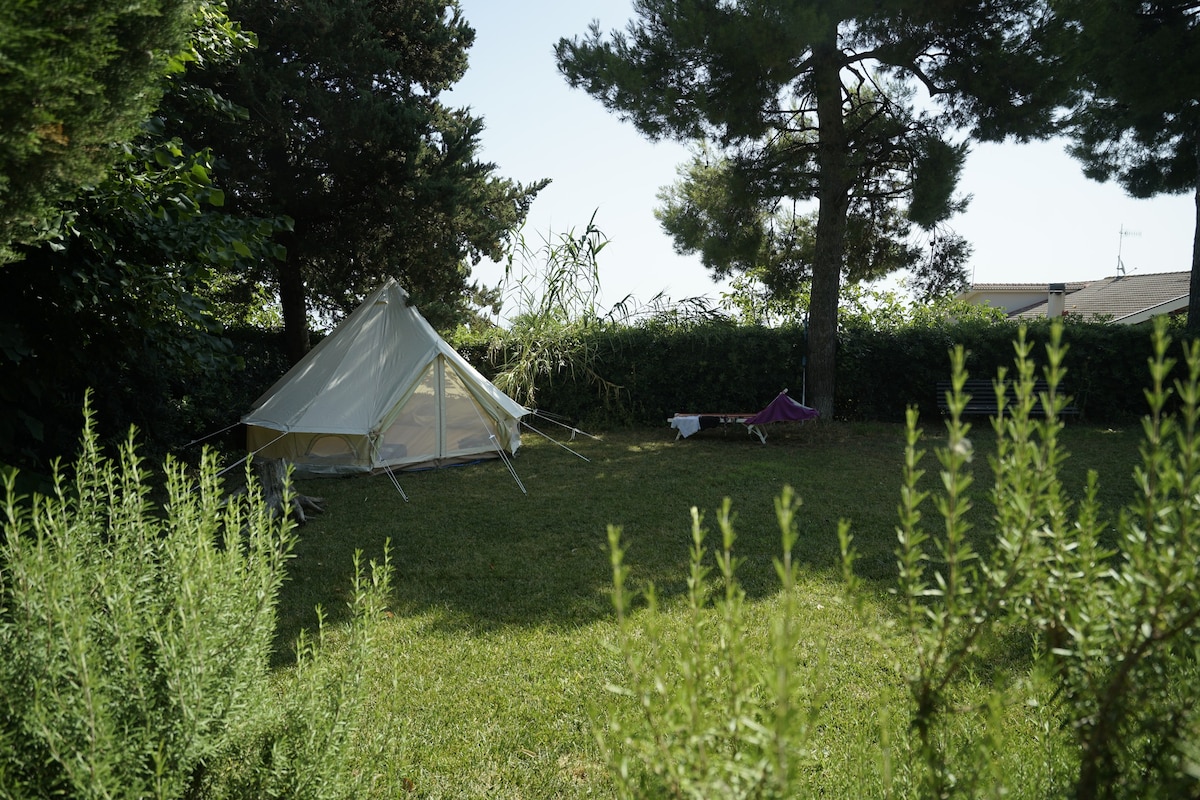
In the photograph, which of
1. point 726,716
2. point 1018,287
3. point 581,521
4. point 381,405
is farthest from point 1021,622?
point 1018,287

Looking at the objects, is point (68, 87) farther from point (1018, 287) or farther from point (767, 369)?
point (1018, 287)

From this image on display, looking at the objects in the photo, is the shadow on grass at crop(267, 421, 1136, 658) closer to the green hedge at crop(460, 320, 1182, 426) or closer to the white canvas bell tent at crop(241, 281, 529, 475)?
the white canvas bell tent at crop(241, 281, 529, 475)

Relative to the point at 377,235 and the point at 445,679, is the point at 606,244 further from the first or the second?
the point at 445,679

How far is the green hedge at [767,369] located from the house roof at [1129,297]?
40.4ft

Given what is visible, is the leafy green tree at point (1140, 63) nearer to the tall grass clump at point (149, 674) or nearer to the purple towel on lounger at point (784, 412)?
the purple towel on lounger at point (784, 412)

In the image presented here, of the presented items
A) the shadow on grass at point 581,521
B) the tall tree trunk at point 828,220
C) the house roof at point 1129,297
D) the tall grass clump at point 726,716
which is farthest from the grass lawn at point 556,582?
the house roof at point 1129,297

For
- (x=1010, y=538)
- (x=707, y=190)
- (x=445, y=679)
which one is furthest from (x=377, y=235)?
(x=1010, y=538)

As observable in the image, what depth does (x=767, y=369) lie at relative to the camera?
1231cm

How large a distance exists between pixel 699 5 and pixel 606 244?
352 cm

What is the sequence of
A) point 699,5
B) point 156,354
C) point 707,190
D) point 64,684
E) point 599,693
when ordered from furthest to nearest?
point 707,190, point 699,5, point 156,354, point 599,693, point 64,684

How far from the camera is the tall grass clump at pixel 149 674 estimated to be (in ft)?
5.10

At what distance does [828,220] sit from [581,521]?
23.7ft

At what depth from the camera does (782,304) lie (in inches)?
554

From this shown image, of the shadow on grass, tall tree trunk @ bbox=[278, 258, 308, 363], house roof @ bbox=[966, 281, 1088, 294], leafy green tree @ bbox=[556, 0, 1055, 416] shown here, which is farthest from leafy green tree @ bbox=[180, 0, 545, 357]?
house roof @ bbox=[966, 281, 1088, 294]
